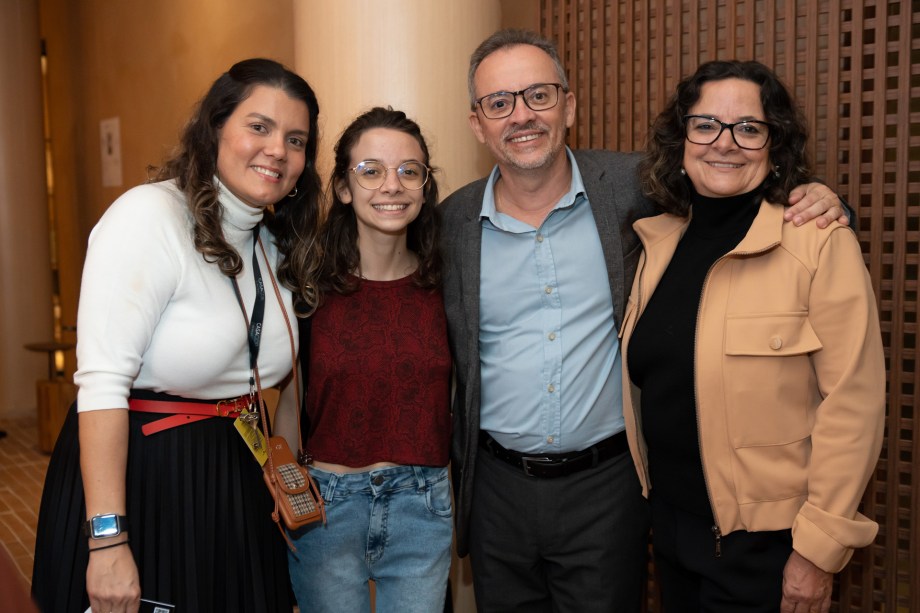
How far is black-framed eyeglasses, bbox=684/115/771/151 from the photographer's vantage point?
6.73 feet

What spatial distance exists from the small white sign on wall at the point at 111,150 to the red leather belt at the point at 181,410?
21.6 ft

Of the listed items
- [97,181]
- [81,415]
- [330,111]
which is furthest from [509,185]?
[97,181]

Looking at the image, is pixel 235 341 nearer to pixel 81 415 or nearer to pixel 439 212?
pixel 81 415

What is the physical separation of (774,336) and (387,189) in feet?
3.67

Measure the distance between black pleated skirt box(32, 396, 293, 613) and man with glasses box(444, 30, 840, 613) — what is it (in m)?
0.74

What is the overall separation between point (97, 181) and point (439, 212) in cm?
691

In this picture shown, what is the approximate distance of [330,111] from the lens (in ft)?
11.1

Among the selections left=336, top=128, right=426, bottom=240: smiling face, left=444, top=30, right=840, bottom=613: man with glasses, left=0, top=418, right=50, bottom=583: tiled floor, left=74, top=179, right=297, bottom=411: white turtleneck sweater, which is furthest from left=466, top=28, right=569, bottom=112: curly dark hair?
left=0, top=418, right=50, bottom=583: tiled floor

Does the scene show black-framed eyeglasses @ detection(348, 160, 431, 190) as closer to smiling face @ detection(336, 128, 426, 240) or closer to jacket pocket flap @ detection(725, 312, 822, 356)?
smiling face @ detection(336, 128, 426, 240)

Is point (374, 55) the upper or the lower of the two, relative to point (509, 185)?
upper

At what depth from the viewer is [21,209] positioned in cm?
816

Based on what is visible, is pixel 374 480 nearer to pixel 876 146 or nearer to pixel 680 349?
pixel 680 349

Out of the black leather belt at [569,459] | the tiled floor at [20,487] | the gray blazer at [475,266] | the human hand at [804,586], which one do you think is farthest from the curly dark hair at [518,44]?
the tiled floor at [20,487]

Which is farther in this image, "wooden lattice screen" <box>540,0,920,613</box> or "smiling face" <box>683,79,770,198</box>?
"wooden lattice screen" <box>540,0,920,613</box>
